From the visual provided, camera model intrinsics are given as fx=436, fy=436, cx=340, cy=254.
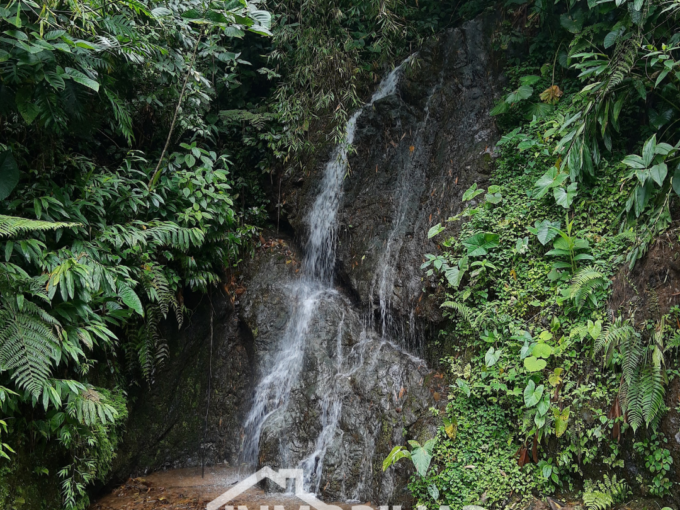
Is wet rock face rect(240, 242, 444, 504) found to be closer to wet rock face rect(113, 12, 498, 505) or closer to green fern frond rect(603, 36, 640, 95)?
wet rock face rect(113, 12, 498, 505)

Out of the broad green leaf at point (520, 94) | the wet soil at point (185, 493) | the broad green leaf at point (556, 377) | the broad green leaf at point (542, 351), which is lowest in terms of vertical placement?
the wet soil at point (185, 493)

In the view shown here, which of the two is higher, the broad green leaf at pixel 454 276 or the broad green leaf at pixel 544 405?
the broad green leaf at pixel 454 276

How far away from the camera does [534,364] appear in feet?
12.5

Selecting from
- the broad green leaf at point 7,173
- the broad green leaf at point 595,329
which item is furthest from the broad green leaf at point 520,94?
the broad green leaf at point 7,173

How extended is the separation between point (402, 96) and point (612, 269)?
431 centimetres

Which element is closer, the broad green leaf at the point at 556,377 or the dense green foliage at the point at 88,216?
the dense green foliage at the point at 88,216

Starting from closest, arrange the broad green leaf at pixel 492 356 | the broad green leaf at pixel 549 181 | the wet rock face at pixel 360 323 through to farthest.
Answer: the broad green leaf at pixel 492 356 < the broad green leaf at pixel 549 181 < the wet rock face at pixel 360 323

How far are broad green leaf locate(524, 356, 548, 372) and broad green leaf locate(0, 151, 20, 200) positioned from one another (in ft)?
15.5

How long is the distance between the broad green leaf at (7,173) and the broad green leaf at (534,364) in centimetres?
472

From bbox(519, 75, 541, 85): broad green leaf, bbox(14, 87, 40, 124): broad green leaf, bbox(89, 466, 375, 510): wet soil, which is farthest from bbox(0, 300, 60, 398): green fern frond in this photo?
bbox(519, 75, 541, 85): broad green leaf

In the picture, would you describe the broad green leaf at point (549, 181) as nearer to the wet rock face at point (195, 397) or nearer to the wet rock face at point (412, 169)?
the wet rock face at point (412, 169)

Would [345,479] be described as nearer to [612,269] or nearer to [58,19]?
[612,269]

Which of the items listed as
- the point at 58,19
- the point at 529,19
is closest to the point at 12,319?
the point at 58,19

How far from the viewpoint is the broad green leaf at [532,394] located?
371cm
